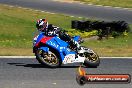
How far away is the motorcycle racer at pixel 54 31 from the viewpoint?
14.0 meters

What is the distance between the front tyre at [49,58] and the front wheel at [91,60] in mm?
766

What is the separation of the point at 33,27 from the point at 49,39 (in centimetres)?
1545

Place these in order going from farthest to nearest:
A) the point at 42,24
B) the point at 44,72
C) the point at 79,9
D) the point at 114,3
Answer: the point at 114,3 < the point at 79,9 < the point at 42,24 < the point at 44,72

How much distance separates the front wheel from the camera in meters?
14.2

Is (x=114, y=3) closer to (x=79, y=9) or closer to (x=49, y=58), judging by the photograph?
(x=79, y=9)

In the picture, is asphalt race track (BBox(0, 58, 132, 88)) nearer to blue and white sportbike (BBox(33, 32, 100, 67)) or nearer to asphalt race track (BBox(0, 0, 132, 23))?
blue and white sportbike (BBox(33, 32, 100, 67))

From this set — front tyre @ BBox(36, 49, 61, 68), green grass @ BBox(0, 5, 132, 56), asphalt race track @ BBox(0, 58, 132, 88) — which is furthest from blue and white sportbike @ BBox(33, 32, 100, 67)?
green grass @ BBox(0, 5, 132, 56)

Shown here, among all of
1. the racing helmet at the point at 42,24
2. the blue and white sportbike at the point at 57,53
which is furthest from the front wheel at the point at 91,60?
the racing helmet at the point at 42,24

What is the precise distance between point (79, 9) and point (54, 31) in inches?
1005

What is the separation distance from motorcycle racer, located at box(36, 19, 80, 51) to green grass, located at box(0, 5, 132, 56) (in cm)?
343

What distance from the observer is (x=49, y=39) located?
1417 centimetres

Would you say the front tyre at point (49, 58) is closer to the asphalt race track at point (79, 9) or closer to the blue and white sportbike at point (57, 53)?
the blue and white sportbike at point (57, 53)

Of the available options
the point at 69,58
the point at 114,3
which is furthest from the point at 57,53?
the point at 114,3

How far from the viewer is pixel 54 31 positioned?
14117mm
